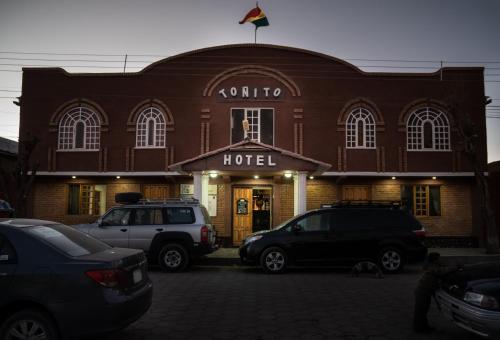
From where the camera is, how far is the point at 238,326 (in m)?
7.25

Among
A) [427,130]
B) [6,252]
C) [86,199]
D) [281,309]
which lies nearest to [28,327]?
[6,252]

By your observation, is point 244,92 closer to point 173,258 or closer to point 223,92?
point 223,92

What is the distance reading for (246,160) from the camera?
16.8 meters

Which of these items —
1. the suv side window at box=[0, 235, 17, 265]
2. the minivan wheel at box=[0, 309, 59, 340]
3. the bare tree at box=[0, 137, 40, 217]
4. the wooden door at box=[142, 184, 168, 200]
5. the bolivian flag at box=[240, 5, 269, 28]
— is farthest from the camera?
the bolivian flag at box=[240, 5, 269, 28]

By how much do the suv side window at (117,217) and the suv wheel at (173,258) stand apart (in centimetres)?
149

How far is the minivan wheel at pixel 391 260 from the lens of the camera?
13.1 m

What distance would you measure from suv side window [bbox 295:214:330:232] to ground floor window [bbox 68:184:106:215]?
1094cm

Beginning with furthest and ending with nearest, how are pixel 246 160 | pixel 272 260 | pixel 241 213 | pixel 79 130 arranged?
pixel 79 130, pixel 241 213, pixel 246 160, pixel 272 260

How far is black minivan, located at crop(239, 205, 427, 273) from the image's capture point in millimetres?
13062

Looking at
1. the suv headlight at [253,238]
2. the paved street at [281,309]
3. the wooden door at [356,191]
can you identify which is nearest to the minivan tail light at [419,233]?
the paved street at [281,309]

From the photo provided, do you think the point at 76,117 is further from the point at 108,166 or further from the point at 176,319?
the point at 176,319

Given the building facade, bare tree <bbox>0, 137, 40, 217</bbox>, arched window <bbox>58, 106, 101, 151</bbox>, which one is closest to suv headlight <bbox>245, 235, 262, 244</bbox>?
the building facade

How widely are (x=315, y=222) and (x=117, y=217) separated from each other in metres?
5.84

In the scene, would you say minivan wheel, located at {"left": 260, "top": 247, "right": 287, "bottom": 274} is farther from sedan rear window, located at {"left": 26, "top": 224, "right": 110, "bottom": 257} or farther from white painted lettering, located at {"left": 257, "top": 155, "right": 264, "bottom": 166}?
sedan rear window, located at {"left": 26, "top": 224, "right": 110, "bottom": 257}
